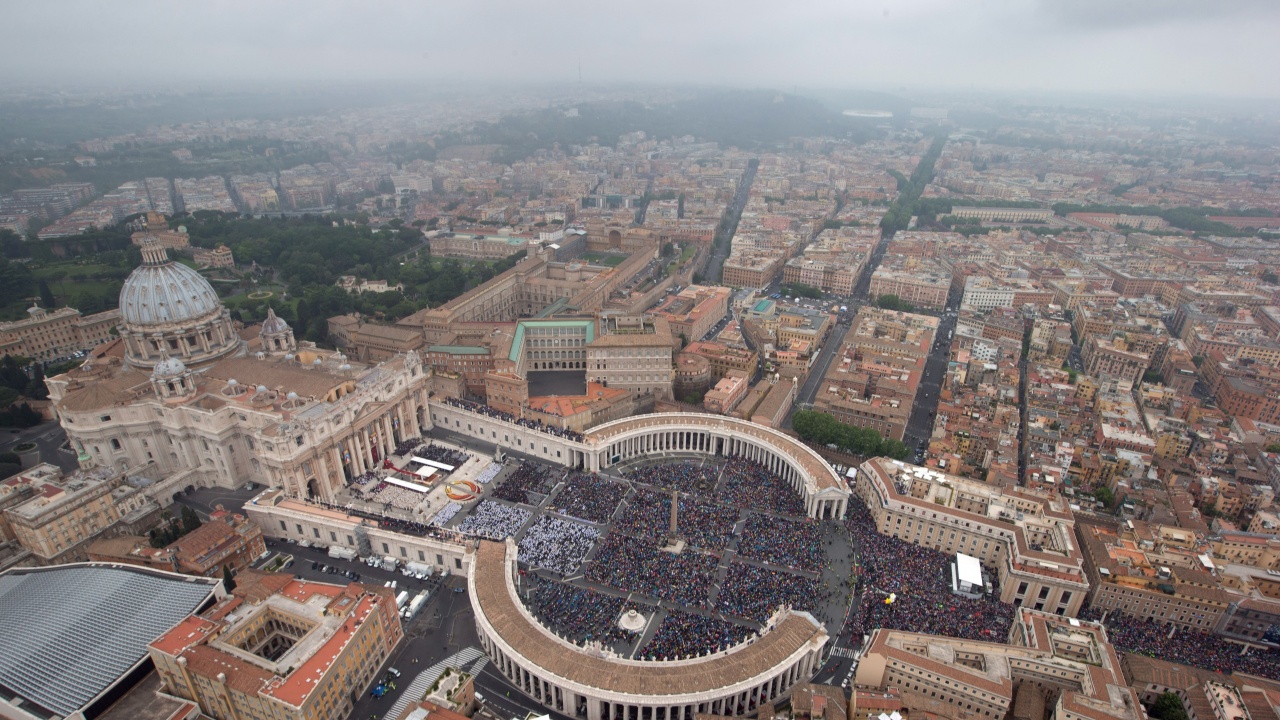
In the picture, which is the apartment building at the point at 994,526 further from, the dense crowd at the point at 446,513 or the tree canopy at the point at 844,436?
the dense crowd at the point at 446,513

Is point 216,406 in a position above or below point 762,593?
above

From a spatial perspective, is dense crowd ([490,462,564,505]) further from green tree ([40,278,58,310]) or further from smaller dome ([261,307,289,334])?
green tree ([40,278,58,310])

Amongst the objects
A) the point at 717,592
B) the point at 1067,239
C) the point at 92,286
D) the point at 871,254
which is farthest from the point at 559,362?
the point at 1067,239

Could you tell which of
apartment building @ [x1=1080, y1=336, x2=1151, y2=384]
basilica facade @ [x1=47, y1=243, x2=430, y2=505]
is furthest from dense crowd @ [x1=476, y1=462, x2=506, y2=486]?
apartment building @ [x1=1080, y1=336, x2=1151, y2=384]

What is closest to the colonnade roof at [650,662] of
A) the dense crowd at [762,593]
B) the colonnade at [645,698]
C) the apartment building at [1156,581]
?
the colonnade at [645,698]

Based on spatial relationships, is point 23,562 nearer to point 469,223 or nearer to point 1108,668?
point 1108,668

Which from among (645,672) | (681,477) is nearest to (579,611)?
(645,672)

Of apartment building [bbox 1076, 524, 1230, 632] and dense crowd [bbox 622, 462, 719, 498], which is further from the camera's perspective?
dense crowd [bbox 622, 462, 719, 498]

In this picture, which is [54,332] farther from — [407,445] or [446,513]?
[446,513]
